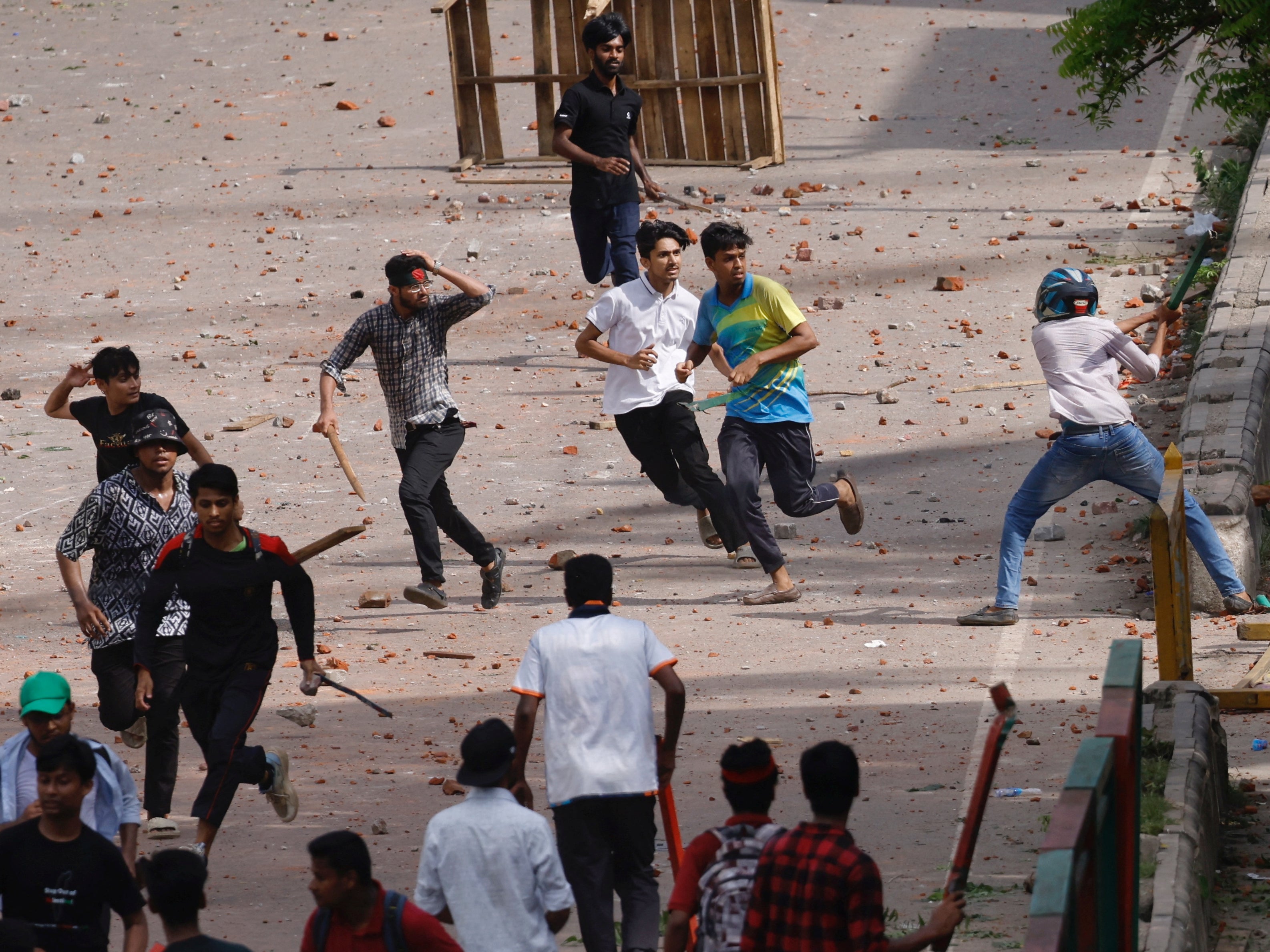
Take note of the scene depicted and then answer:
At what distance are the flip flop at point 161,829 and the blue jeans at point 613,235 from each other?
19.5 feet

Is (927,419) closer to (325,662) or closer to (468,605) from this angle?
(468,605)

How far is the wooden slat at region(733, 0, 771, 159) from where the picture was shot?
16641mm

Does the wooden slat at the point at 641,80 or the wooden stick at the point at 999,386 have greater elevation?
the wooden slat at the point at 641,80

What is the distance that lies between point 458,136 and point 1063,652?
11.5 metres

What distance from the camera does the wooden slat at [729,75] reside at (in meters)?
16.8

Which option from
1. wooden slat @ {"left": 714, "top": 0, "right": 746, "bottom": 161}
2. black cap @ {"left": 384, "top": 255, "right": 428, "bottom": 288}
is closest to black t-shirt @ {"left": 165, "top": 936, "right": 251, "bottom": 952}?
black cap @ {"left": 384, "top": 255, "right": 428, "bottom": 288}

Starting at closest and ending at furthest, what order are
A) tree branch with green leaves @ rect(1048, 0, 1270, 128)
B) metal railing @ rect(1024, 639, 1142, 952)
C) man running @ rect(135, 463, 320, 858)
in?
metal railing @ rect(1024, 639, 1142, 952), tree branch with green leaves @ rect(1048, 0, 1270, 128), man running @ rect(135, 463, 320, 858)

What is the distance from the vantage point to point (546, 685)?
4.75 m

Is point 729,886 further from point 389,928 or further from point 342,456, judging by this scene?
point 342,456

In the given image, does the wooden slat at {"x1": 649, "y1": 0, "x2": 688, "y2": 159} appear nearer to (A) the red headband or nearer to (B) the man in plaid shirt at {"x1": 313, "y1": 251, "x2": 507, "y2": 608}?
(B) the man in plaid shirt at {"x1": 313, "y1": 251, "x2": 507, "y2": 608}

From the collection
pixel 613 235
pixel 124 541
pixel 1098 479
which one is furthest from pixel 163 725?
pixel 613 235

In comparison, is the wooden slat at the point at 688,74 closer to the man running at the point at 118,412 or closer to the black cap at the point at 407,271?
the black cap at the point at 407,271

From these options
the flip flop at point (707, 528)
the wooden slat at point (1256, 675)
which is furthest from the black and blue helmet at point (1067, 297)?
the flip flop at point (707, 528)

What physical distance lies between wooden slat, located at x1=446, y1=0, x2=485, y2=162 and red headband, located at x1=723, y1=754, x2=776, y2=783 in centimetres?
1403
